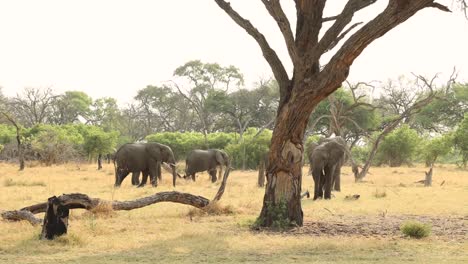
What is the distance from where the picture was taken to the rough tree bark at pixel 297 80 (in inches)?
401

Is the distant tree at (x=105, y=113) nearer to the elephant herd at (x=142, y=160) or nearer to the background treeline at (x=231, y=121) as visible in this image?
the background treeline at (x=231, y=121)

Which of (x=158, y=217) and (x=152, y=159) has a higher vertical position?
(x=152, y=159)

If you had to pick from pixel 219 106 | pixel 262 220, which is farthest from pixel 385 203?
pixel 219 106

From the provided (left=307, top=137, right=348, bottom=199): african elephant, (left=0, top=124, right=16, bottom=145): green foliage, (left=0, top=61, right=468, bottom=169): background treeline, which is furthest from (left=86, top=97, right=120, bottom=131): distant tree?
(left=307, top=137, right=348, bottom=199): african elephant

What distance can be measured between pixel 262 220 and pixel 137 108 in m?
61.6

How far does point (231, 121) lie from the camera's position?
2244 inches

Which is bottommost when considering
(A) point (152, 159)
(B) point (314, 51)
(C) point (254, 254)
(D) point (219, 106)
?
(C) point (254, 254)

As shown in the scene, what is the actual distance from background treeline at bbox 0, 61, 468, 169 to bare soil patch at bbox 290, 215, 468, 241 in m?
11.3

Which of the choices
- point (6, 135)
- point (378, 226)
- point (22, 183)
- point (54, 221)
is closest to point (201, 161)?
point (22, 183)

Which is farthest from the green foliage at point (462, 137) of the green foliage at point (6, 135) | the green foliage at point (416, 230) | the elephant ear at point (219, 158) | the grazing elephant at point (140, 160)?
the green foliage at point (6, 135)

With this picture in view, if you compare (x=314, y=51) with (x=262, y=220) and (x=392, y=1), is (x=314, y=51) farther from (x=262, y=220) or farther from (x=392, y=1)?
(x=262, y=220)

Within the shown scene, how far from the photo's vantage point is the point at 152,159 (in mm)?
22797

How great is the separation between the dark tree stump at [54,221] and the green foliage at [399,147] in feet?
119

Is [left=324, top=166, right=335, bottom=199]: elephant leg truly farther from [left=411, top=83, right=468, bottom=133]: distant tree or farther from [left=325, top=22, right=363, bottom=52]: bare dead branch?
[left=411, top=83, right=468, bottom=133]: distant tree
